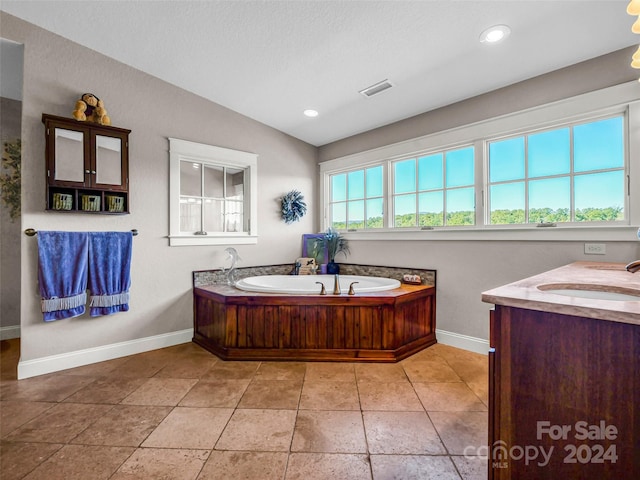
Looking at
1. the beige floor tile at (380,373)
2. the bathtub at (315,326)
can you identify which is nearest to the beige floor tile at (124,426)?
the bathtub at (315,326)

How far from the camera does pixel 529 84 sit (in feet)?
8.16

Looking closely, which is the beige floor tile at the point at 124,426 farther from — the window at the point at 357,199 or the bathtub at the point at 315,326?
the window at the point at 357,199

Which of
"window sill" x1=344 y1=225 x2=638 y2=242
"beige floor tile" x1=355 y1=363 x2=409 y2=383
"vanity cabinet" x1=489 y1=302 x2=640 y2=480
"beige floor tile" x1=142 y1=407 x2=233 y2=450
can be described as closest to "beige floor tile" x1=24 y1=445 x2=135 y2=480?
"beige floor tile" x1=142 y1=407 x2=233 y2=450

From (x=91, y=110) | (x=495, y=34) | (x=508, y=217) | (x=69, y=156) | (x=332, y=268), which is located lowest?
(x=332, y=268)

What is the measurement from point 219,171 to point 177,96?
0.83 m

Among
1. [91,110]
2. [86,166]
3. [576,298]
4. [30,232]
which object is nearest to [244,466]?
[576,298]

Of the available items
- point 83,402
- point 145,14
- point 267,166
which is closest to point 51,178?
point 145,14

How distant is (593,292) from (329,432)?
4.79 ft

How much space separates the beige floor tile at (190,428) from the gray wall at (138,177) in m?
1.36

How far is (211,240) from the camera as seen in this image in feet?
10.8

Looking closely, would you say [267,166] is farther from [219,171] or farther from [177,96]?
[177,96]

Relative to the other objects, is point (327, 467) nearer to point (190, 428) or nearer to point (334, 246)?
point (190, 428)

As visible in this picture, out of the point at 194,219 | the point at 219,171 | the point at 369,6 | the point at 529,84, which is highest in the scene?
the point at 369,6

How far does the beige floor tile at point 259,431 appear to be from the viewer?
1530mm
